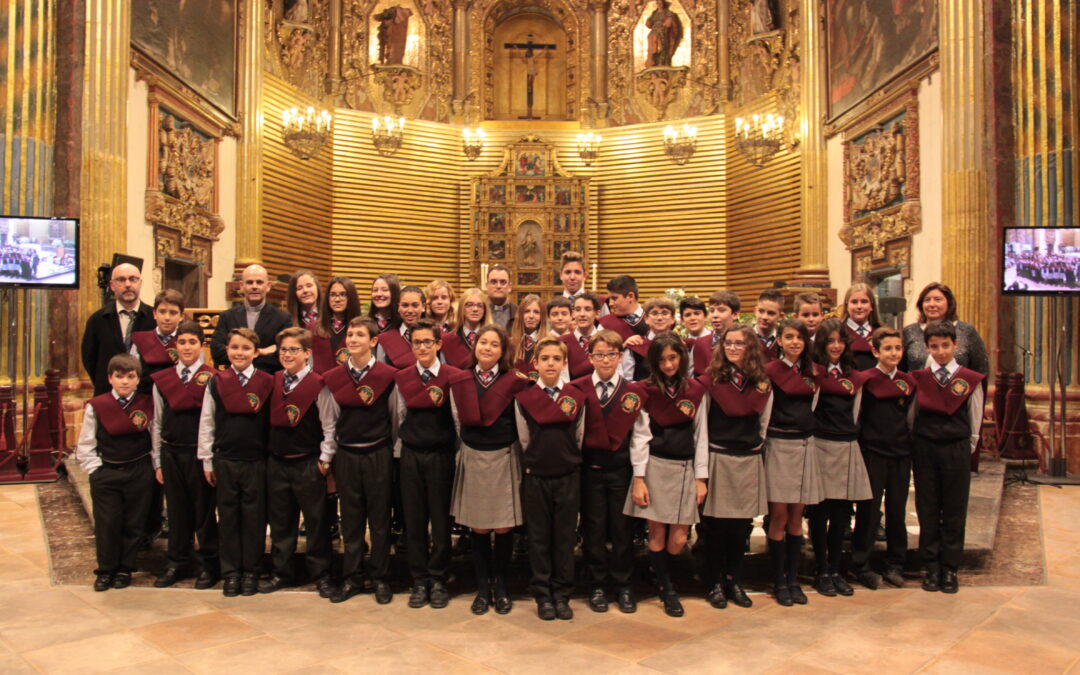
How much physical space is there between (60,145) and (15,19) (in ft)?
3.67

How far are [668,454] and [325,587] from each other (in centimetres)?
185

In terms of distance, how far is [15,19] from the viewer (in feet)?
23.5

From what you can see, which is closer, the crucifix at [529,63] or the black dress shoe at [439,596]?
the black dress shoe at [439,596]

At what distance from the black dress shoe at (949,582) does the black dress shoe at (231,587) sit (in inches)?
23.9

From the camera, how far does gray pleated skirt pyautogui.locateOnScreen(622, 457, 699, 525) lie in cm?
385

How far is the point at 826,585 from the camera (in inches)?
161

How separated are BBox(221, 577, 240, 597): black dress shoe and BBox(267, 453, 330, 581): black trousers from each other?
0.20m

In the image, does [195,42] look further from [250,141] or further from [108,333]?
[108,333]

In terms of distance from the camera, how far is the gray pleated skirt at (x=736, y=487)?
390cm

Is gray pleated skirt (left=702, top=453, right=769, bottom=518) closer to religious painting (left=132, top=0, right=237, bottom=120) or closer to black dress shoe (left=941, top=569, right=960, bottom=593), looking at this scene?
black dress shoe (left=941, top=569, right=960, bottom=593)

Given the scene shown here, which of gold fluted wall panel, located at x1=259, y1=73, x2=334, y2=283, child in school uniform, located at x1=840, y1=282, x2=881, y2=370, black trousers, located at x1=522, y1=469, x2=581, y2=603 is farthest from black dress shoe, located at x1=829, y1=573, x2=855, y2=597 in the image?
gold fluted wall panel, located at x1=259, y1=73, x2=334, y2=283

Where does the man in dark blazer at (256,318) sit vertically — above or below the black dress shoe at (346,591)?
above

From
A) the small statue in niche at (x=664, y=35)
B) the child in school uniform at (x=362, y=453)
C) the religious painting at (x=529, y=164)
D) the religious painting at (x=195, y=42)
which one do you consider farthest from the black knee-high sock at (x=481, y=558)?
the small statue in niche at (x=664, y=35)

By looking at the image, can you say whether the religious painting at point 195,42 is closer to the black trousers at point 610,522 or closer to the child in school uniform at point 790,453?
the black trousers at point 610,522
